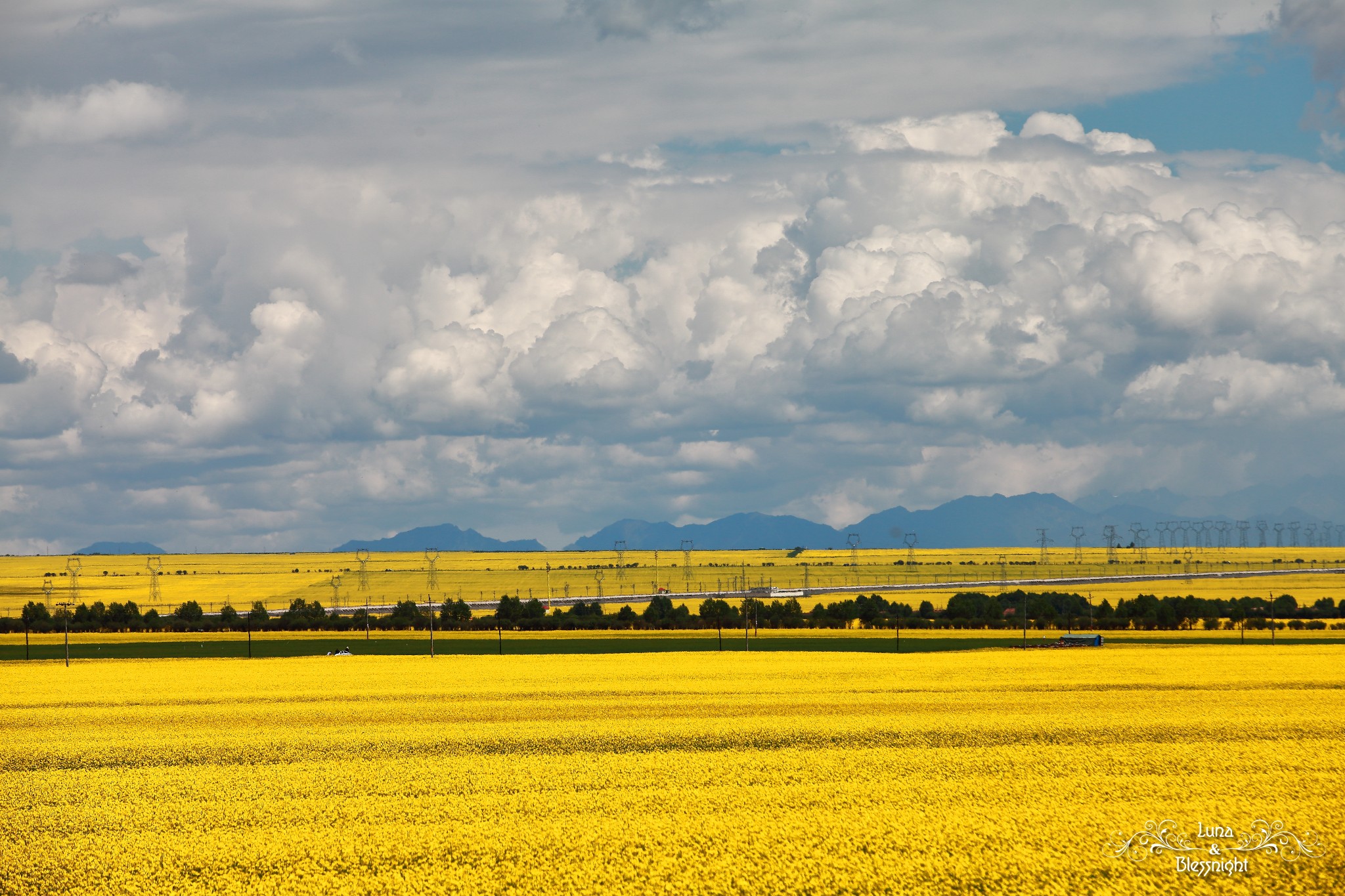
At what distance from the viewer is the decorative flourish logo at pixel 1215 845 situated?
2505 centimetres

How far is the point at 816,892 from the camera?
23.4 meters

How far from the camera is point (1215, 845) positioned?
85.7 feet

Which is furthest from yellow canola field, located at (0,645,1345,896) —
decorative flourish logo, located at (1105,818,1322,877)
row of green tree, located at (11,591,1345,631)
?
row of green tree, located at (11,591,1345,631)

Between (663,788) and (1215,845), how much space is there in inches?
557

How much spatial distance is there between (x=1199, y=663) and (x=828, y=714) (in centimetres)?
3868

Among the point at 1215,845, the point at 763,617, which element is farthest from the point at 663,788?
the point at 763,617

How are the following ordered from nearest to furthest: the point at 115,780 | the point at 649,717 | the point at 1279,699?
the point at 115,780, the point at 649,717, the point at 1279,699

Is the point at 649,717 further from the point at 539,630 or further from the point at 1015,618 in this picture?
the point at 1015,618

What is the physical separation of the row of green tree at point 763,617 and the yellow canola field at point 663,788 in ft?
230

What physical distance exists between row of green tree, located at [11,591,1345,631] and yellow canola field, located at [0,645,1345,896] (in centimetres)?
7024

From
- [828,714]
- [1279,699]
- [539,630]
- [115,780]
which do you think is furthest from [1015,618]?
[115,780]

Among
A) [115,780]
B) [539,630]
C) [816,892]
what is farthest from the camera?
[539,630]

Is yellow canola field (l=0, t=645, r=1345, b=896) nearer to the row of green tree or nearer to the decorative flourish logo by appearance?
the decorative flourish logo

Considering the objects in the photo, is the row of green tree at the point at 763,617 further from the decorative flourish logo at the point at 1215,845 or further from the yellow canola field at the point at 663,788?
the decorative flourish logo at the point at 1215,845
